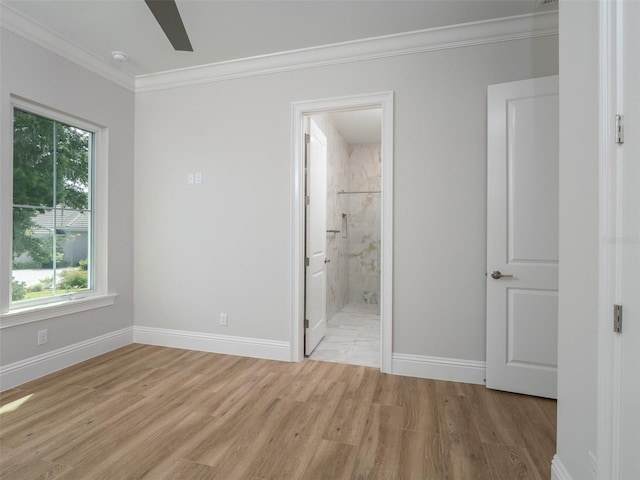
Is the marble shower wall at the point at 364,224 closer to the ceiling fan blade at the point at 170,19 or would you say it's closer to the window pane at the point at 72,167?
the window pane at the point at 72,167

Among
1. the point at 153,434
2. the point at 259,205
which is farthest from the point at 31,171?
the point at 153,434

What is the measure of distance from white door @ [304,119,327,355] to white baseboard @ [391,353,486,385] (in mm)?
895

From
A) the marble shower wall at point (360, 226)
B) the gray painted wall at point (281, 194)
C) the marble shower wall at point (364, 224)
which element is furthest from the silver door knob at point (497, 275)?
the marble shower wall at point (364, 224)

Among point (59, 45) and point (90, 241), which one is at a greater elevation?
point (59, 45)

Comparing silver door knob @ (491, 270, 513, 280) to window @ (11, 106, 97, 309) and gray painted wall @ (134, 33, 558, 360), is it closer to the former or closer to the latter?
gray painted wall @ (134, 33, 558, 360)

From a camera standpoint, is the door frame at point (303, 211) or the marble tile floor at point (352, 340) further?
the marble tile floor at point (352, 340)

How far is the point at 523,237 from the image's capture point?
2.46 m

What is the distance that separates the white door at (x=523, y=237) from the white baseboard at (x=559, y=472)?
1010 millimetres

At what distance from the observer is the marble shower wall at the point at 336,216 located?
4719 millimetres

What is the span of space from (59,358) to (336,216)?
3.78 metres

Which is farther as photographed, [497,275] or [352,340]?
[352,340]

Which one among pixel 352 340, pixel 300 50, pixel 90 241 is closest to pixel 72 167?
pixel 90 241

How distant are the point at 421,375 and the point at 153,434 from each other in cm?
199

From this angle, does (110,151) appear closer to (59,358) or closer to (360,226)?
(59,358)
